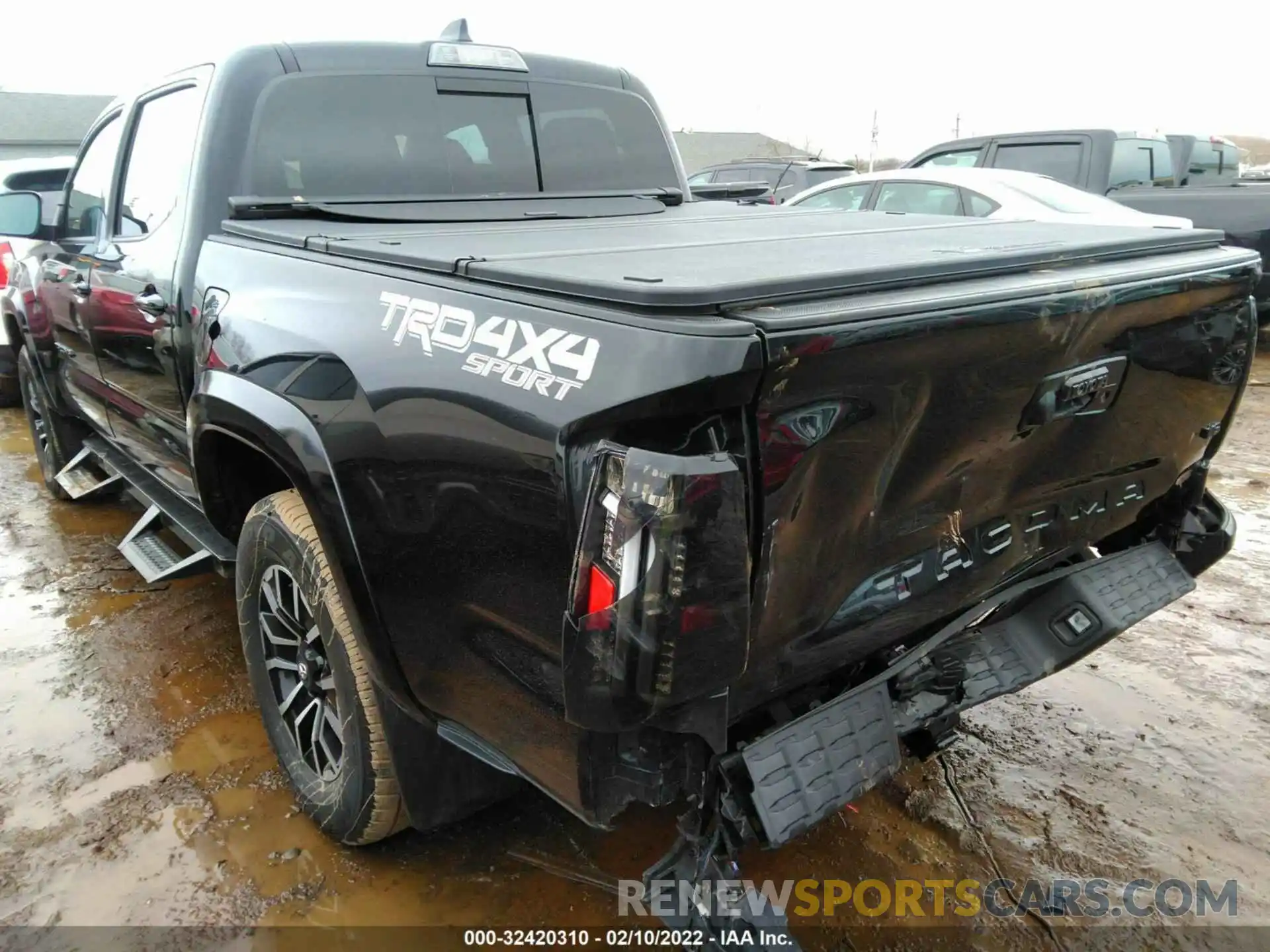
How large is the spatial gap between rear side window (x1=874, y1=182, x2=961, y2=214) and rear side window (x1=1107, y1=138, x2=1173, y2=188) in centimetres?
234

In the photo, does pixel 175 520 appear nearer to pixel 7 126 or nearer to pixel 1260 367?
pixel 1260 367

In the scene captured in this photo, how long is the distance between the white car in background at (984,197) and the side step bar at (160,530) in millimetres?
4129

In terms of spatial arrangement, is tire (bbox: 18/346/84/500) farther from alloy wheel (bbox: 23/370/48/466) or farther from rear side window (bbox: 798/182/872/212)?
rear side window (bbox: 798/182/872/212)

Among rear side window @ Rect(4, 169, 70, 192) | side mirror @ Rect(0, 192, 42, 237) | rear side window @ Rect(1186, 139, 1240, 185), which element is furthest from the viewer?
rear side window @ Rect(1186, 139, 1240, 185)

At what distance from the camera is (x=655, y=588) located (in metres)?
1.33

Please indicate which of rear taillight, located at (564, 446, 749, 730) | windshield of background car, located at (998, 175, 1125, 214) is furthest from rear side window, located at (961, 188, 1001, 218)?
rear taillight, located at (564, 446, 749, 730)

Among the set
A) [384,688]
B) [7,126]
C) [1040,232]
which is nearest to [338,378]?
[384,688]

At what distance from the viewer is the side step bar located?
3.07 metres

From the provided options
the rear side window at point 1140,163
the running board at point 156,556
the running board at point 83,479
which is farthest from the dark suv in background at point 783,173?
the running board at point 156,556

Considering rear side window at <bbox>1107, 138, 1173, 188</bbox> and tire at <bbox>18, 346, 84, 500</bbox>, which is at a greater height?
rear side window at <bbox>1107, 138, 1173, 188</bbox>

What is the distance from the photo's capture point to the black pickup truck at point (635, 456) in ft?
4.58

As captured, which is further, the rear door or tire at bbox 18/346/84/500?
tire at bbox 18/346/84/500

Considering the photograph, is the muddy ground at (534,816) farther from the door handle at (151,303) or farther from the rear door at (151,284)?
the door handle at (151,303)

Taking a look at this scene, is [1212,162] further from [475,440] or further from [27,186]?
[475,440]
